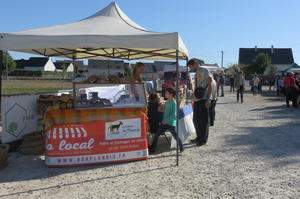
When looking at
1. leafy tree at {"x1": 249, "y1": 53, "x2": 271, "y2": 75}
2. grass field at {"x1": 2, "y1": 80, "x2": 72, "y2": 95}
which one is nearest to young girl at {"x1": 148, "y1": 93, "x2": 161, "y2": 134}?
grass field at {"x1": 2, "y1": 80, "x2": 72, "y2": 95}

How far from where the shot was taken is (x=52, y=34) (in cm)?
506

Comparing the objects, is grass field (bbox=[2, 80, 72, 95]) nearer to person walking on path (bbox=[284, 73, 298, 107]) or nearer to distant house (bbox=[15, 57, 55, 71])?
person walking on path (bbox=[284, 73, 298, 107])

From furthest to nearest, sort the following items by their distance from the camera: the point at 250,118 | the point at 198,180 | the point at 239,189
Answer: the point at 250,118
the point at 198,180
the point at 239,189

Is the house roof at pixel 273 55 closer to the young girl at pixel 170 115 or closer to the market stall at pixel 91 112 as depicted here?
the young girl at pixel 170 115

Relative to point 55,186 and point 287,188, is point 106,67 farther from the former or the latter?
point 287,188

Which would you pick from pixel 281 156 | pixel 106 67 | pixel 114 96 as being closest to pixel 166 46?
pixel 114 96

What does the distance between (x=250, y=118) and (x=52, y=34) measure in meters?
8.41

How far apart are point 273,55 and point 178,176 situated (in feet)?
286

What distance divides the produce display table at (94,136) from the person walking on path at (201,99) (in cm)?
155

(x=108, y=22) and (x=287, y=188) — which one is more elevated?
Answer: (x=108, y=22)

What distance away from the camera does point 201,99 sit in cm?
652

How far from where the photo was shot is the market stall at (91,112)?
496 cm

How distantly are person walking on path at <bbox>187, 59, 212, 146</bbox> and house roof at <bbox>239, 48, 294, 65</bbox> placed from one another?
264 feet

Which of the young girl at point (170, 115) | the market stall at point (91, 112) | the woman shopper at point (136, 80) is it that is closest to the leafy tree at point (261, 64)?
the woman shopper at point (136, 80)
